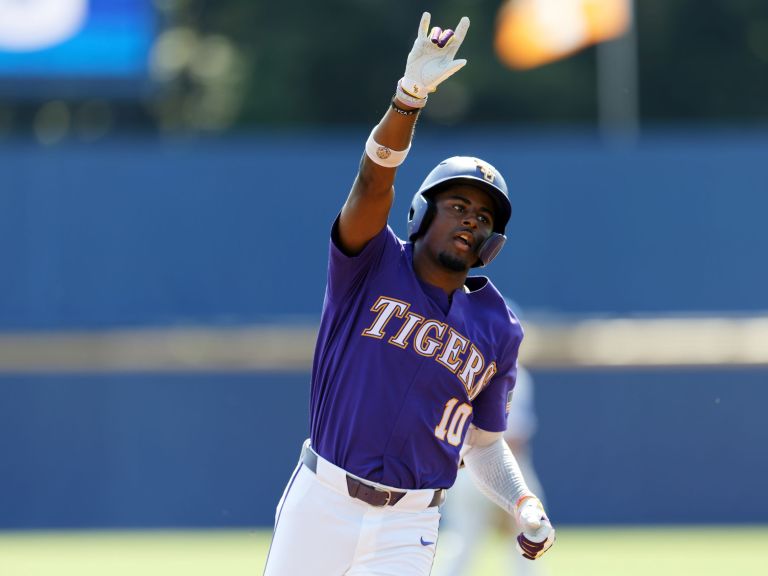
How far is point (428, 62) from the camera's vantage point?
4.58 meters

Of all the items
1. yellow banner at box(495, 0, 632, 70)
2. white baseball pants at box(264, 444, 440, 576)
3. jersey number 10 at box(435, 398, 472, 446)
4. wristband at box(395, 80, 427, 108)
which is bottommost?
white baseball pants at box(264, 444, 440, 576)

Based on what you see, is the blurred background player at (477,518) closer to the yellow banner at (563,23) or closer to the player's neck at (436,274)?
the player's neck at (436,274)

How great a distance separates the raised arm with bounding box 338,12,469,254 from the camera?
180 inches

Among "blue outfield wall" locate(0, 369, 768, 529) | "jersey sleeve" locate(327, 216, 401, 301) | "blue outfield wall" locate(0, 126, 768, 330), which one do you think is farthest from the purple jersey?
"blue outfield wall" locate(0, 126, 768, 330)

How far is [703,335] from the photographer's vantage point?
14039mm

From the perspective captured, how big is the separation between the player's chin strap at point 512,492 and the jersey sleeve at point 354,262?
90 centimetres

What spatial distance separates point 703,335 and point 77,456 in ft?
21.0

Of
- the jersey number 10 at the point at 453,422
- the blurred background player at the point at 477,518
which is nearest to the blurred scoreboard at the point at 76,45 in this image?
the blurred background player at the point at 477,518

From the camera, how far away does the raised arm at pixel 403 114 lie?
180 inches

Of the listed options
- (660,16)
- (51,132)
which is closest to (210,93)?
(51,132)

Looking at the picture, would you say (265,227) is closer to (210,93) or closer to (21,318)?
(21,318)

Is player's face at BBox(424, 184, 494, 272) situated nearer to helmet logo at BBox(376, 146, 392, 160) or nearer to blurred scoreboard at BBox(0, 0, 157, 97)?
helmet logo at BBox(376, 146, 392, 160)

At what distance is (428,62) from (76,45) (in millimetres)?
13929

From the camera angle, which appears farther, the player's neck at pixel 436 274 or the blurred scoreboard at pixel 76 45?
the blurred scoreboard at pixel 76 45
